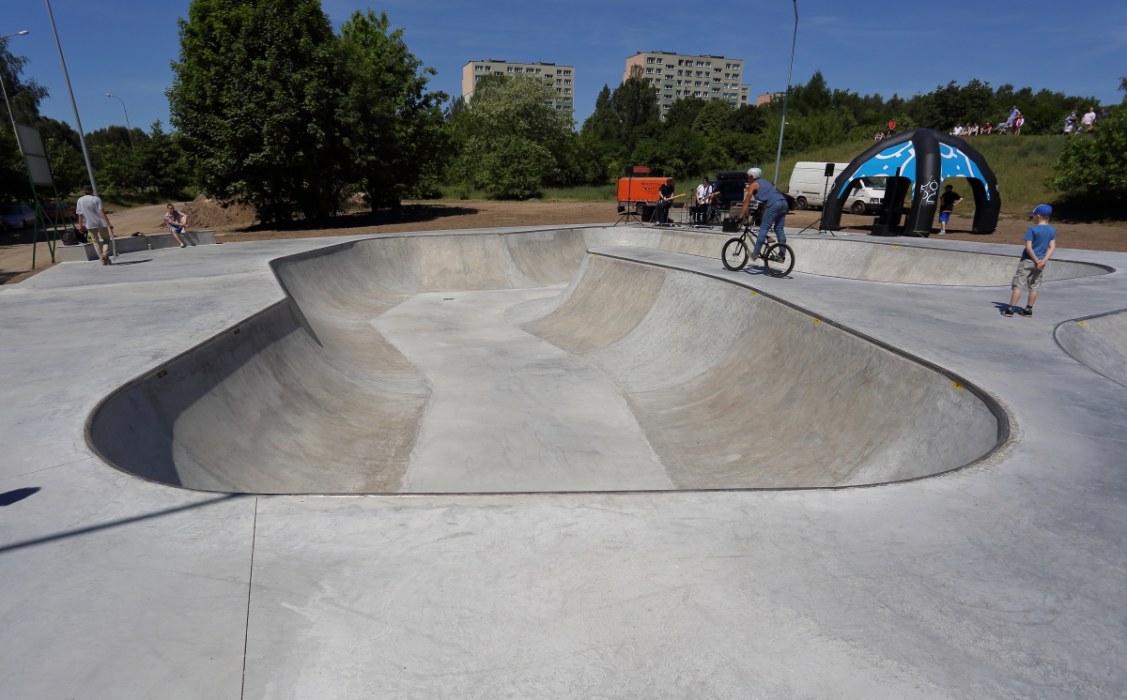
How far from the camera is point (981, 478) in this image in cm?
381

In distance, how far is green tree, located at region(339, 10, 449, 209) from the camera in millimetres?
25828

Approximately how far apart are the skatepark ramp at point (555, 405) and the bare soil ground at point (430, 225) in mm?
11943

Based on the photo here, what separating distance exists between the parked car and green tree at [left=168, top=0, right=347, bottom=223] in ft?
53.9

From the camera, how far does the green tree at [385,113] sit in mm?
25828

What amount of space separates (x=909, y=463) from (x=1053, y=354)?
120 inches

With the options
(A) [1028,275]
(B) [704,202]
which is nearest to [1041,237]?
(A) [1028,275]

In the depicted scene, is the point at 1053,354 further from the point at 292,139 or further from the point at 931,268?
the point at 292,139

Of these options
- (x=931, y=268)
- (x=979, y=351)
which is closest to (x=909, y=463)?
(x=979, y=351)

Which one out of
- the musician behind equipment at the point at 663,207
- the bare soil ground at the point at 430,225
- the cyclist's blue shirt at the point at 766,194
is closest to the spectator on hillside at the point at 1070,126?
the bare soil ground at the point at 430,225

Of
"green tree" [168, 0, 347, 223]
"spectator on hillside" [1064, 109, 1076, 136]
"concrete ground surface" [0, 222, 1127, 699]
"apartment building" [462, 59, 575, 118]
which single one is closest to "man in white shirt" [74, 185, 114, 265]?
"concrete ground surface" [0, 222, 1127, 699]

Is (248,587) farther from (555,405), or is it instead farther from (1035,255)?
(1035,255)

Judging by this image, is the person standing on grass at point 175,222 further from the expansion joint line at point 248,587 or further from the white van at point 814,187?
the white van at point 814,187

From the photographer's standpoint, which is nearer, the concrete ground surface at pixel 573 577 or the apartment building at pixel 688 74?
the concrete ground surface at pixel 573 577

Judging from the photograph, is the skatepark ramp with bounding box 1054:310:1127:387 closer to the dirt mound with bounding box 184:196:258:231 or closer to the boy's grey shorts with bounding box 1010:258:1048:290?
the boy's grey shorts with bounding box 1010:258:1048:290
